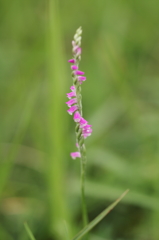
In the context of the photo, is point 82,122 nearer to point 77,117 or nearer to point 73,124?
point 77,117

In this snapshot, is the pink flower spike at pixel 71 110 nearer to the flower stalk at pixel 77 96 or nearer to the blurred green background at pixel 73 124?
the flower stalk at pixel 77 96

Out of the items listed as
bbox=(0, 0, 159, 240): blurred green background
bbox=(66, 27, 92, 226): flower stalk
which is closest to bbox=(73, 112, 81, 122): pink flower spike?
bbox=(66, 27, 92, 226): flower stalk

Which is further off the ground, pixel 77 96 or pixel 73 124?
pixel 73 124

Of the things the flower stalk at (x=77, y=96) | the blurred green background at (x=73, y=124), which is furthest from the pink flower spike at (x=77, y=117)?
the blurred green background at (x=73, y=124)

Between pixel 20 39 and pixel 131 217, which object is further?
pixel 20 39

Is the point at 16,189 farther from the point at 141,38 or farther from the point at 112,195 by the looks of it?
the point at 141,38

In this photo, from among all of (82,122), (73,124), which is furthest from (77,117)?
(73,124)

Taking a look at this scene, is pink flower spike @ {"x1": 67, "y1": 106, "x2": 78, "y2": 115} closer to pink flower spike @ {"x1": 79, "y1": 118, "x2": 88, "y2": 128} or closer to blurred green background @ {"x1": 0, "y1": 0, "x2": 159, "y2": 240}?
pink flower spike @ {"x1": 79, "y1": 118, "x2": 88, "y2": 128}

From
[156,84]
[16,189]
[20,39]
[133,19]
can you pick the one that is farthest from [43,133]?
[133,19]

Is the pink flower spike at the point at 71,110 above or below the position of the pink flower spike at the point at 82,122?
above
